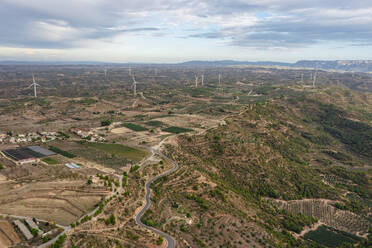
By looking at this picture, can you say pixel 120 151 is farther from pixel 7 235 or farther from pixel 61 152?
pixel 7 235

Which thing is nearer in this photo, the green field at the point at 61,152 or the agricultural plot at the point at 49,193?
the agricultural plot at the point at 49,193

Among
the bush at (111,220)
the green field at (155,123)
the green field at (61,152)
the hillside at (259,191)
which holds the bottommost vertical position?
the hillside at (259,191)

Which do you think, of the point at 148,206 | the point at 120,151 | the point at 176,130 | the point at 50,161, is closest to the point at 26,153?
the point at 50,161

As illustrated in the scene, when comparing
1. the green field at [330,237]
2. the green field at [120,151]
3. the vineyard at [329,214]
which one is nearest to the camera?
the green field at [330,237]

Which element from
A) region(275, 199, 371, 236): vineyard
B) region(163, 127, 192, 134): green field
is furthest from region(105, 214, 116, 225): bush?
region(163, 127, 192, 134): green field

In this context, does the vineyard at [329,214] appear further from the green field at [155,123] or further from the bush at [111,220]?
the green field at [155,123]

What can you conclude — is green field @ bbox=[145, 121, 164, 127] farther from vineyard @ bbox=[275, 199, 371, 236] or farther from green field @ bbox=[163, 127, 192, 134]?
vineyard @ bbox=[275, 199, 371, 236]

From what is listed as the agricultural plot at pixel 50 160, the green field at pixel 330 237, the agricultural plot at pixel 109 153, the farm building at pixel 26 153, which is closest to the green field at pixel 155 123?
the agricultural plot at pixel 109 153
